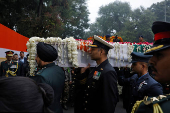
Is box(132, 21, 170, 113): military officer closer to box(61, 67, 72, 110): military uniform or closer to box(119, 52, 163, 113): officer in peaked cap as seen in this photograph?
box(119, 52, 163, 113): officer in peaked cap

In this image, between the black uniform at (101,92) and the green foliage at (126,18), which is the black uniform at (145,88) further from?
the green foliage at (126,18)

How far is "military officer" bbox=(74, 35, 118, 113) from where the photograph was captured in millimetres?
2299

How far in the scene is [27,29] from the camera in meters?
14.0

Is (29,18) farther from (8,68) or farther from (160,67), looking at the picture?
(160,67)

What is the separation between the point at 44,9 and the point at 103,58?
16.1 metres

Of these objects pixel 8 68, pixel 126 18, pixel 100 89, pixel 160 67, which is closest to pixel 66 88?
pixel 8 68

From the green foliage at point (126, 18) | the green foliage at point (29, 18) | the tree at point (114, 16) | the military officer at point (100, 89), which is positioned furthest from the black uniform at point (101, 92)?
the tree at point (114, 16)

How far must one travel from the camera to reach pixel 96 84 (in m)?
2.47

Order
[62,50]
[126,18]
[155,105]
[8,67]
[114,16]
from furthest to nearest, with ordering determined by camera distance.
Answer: [114,16] < [126,18] < [8,67] < [62,50] < [155,105]

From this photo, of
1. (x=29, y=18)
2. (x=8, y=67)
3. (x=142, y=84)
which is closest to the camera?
(x=142, y=84)

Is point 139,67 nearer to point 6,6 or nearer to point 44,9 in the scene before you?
point 6,6

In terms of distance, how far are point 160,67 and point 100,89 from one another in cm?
136

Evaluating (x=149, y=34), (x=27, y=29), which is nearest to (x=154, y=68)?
(x=27, y=29)

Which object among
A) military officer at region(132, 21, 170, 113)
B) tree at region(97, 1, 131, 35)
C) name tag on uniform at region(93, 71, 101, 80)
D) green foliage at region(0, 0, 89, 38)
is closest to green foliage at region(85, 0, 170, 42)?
tree at region(97, 1, 131, 35)
